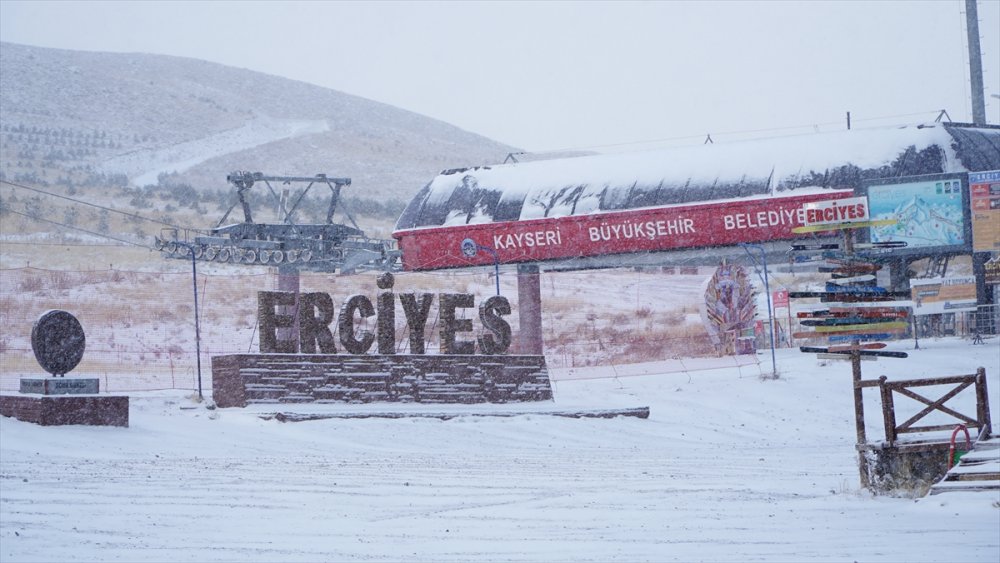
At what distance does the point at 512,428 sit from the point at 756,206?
1584cm

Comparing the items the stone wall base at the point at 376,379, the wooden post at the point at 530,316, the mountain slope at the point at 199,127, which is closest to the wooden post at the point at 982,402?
the stone wall base at the point at 376,379

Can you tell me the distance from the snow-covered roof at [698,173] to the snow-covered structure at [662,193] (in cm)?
4

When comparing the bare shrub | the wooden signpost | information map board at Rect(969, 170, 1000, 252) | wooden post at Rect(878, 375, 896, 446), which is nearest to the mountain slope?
the bare shrub

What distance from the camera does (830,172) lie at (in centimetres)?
3722

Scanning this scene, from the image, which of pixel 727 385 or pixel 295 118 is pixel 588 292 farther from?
pixel 295 118

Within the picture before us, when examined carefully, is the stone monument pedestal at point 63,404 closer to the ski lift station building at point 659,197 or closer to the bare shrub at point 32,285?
the bare shrub at point 32,285

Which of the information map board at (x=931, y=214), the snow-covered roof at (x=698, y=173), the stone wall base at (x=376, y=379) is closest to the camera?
the stone wall base at (x=376, y=379)

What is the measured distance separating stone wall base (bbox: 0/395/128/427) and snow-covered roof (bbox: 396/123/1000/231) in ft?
67.3

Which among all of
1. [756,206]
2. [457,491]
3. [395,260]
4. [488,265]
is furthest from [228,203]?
[457,491]

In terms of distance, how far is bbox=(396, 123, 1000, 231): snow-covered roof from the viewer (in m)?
36.9

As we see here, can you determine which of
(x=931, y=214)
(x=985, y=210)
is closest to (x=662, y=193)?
(x=931, y=214)

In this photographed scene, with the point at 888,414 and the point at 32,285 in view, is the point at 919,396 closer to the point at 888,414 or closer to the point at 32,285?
the point at 888,414

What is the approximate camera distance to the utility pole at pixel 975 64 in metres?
44.9

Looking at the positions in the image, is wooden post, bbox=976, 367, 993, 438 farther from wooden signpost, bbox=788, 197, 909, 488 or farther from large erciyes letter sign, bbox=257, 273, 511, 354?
large erciyes letter sign, bbox=257, 273, 511, 354
